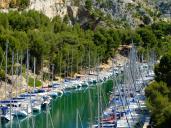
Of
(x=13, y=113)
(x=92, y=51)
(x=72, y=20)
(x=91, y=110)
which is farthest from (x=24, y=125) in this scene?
(x=72, y=20)

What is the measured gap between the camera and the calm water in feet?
150

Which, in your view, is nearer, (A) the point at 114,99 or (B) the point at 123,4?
(A) the point at 114,99

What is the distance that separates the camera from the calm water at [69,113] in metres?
45.7

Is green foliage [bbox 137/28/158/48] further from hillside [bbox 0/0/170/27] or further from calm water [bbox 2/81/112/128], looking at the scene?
calm water [bbox 2/81/112/128]

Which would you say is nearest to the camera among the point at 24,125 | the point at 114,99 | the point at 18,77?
the point at 24,125

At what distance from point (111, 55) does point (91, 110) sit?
5293cm

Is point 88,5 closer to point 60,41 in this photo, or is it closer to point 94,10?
point 94,10

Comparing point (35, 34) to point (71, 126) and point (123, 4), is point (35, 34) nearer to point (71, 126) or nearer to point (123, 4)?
point (71, 126)

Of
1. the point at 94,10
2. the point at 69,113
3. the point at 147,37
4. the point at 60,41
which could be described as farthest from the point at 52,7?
the point at 69,113

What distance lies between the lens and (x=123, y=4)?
142m

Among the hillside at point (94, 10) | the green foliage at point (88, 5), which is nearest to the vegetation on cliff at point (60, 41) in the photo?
the hillside at point (94, 10)

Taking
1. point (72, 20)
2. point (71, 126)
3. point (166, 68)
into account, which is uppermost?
point (72, 20)

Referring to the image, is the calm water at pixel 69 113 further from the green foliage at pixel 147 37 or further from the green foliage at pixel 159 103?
the green foliage at pixel 147 37

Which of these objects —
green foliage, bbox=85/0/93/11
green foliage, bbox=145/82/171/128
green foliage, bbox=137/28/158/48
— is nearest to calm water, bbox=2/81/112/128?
green foliage, bbox=145/82/171/128
